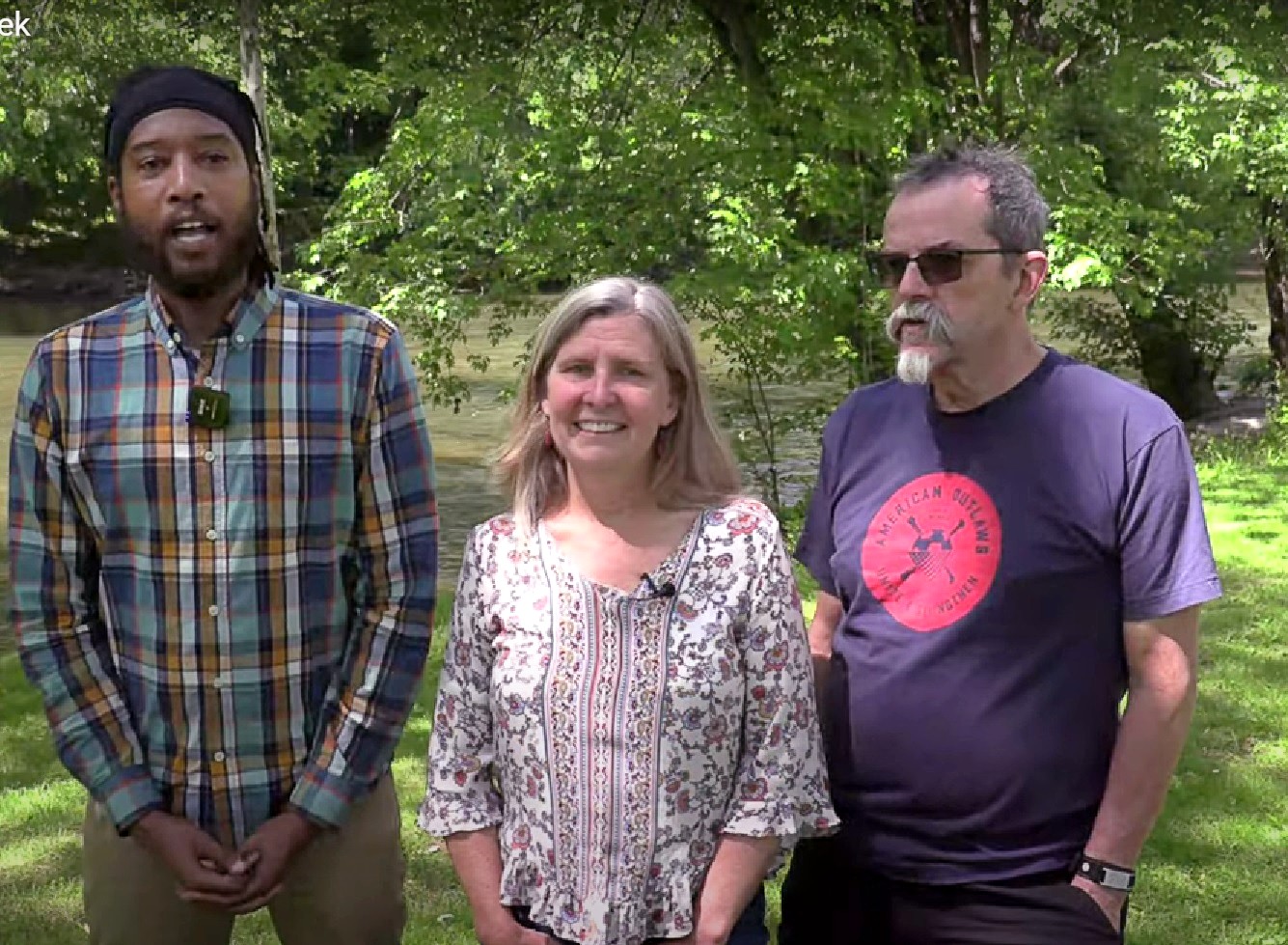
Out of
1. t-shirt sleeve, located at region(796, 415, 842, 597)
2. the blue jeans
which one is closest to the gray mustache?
t-shirt sleeve, located at region(796, 415, 842, 597)

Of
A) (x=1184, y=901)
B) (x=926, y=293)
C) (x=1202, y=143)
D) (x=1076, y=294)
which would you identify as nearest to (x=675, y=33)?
(x=1202, y=143)

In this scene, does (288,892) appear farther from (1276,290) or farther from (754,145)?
(1276,290)

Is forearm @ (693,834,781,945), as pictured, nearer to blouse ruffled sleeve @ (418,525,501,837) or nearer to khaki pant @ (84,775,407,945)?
blouse ruffled sleeve @ (418,525,501,837)

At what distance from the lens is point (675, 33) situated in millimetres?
10320

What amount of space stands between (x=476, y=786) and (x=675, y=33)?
8801 mm

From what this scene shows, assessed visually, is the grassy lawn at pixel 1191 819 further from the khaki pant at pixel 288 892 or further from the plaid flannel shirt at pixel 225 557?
the plaid flannel shirt at pixel 225 557

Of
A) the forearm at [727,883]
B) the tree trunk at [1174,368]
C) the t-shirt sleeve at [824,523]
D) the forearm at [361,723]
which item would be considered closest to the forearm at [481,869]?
the forearm at [361,723]

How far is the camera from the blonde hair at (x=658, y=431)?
2.16m

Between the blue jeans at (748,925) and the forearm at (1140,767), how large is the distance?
18.7 inches

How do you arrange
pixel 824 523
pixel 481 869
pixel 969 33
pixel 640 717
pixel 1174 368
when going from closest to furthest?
1. pixel 640 717
2. pixel 481 869
3. pixel 824 523
4. pixel 969 33
5. pixel 1174 368

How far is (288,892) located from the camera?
232 centimetres

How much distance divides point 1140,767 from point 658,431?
2.69 ft

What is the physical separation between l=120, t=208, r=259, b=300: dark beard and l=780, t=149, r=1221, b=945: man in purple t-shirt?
94 centimetres

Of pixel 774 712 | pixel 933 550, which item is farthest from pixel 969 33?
pixel 774 712
